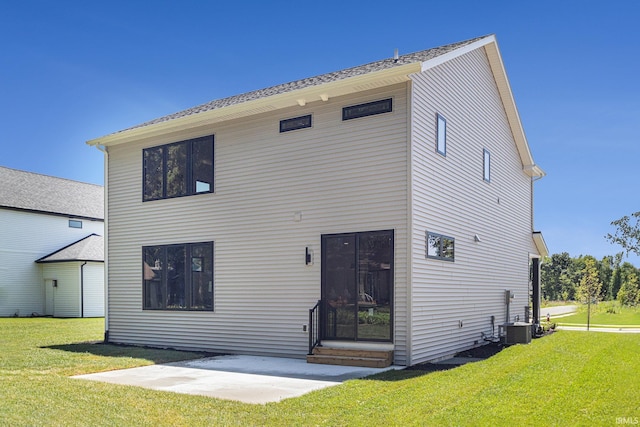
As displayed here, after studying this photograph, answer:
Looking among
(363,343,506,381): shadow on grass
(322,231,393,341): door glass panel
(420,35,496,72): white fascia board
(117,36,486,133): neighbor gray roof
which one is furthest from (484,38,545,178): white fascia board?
(322,231,393,341): door glass panel

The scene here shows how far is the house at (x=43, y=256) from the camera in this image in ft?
79.8

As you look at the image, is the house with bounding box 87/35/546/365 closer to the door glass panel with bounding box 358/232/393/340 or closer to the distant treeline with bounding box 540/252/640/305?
the door glass panel with bounding box 358/232/393/340

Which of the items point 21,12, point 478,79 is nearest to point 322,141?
point 478,79

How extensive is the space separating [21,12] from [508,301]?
1617 centimetres

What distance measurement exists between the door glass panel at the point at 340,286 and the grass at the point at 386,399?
1.79 meters

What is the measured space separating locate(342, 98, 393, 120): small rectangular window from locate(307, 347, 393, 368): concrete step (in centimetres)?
416

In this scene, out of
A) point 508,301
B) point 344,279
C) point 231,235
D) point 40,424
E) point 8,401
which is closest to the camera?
point 40,424

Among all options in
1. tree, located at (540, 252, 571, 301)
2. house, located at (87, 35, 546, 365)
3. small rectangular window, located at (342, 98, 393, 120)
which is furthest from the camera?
tree, located at (540, 252, 571, 301)

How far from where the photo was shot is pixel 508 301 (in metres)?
14.5

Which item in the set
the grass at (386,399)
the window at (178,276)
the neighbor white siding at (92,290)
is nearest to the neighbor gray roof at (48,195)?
the neighbor white siding at (92,290)

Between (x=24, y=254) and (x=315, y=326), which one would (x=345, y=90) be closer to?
(x=315, y=326)

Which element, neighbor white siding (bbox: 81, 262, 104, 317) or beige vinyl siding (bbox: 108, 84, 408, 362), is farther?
neighbor white siding (bbox: 81, 262, 104, 317)

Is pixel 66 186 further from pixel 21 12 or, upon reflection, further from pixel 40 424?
pixel 40 424

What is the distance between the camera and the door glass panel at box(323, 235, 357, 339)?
383 inches
